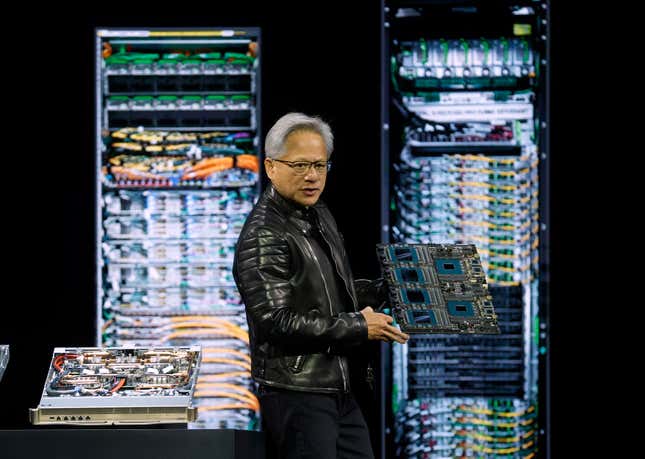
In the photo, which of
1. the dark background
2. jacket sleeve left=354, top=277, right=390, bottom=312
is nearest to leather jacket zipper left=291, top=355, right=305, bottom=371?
jacket sleeve left=354, top=277, right=390, bottom=312

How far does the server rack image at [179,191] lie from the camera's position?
5055 millimetres

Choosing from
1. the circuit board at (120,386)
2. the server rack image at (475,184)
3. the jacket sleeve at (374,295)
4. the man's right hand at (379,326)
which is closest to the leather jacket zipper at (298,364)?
the man's right hand at (379,326)

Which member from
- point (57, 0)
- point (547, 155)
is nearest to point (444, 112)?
point (547, 155)

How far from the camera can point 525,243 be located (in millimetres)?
4887

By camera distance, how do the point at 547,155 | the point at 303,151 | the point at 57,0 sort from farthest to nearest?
the point at 57,0, the point at 547,155, the point at 303,151

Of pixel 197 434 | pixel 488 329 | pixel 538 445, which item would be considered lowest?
pixel 538 445

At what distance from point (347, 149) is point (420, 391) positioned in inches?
52.5

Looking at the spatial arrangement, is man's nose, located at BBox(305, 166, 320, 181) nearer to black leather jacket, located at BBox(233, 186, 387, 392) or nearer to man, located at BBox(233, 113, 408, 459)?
man, located at BBox(233, 113, 408, 459)

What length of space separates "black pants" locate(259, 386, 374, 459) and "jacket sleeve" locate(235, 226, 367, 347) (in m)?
0.19

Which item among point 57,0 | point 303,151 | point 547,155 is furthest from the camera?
point 57,0

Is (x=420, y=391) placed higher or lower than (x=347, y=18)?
lower

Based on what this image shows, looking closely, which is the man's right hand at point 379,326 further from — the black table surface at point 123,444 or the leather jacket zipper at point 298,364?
the black table surface at point 123,444

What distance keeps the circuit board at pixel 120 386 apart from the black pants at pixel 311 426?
0.25 metres

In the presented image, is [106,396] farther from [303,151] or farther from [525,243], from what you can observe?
[525,243]
